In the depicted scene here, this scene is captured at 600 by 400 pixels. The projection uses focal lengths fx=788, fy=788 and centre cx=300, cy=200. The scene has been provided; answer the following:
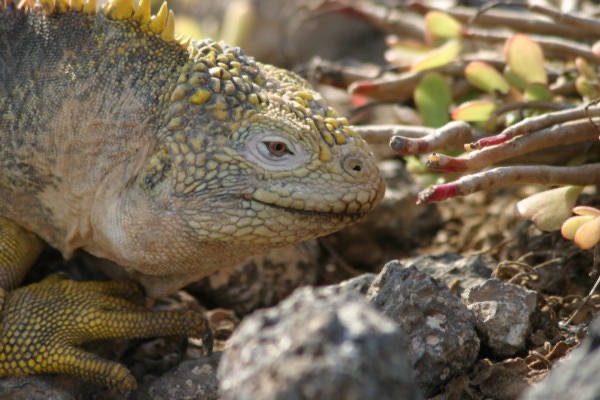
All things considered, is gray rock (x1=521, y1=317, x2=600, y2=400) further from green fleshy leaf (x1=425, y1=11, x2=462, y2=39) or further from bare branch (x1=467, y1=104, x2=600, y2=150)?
green fleshy leaf (x1=425, y1=11, x2=462, y2=39)

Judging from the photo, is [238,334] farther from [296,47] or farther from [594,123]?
[296,47]

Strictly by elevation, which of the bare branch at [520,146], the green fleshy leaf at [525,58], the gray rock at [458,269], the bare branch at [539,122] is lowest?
the gray rock at [458,269]

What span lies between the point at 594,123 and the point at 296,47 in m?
4.46

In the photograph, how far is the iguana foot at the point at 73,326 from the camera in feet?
12.3

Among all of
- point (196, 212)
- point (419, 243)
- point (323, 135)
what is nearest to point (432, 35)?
point (419, 243)

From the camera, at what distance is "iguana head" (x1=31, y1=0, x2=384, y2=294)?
3.68m

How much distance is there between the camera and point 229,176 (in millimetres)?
3686

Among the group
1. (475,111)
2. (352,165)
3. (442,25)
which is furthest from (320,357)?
(442,25)

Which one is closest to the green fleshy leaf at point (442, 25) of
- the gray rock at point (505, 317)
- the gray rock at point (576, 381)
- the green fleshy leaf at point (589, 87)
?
the green fleshy leaf at point (589, 87)

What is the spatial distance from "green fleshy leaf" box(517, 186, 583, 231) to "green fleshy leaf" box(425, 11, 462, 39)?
174 centimetres

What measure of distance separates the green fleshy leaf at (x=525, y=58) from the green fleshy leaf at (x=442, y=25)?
73cm

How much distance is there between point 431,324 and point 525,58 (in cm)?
189

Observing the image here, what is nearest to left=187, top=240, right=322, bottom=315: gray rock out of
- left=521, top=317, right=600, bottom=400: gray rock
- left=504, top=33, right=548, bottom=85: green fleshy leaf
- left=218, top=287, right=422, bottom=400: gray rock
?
left=504, top=33, right=548, bottom=85: green fleshy leaf

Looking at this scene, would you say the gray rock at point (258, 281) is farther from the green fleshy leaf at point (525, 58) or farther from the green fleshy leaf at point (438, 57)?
the green fleshy leaf at point (525, 58)
